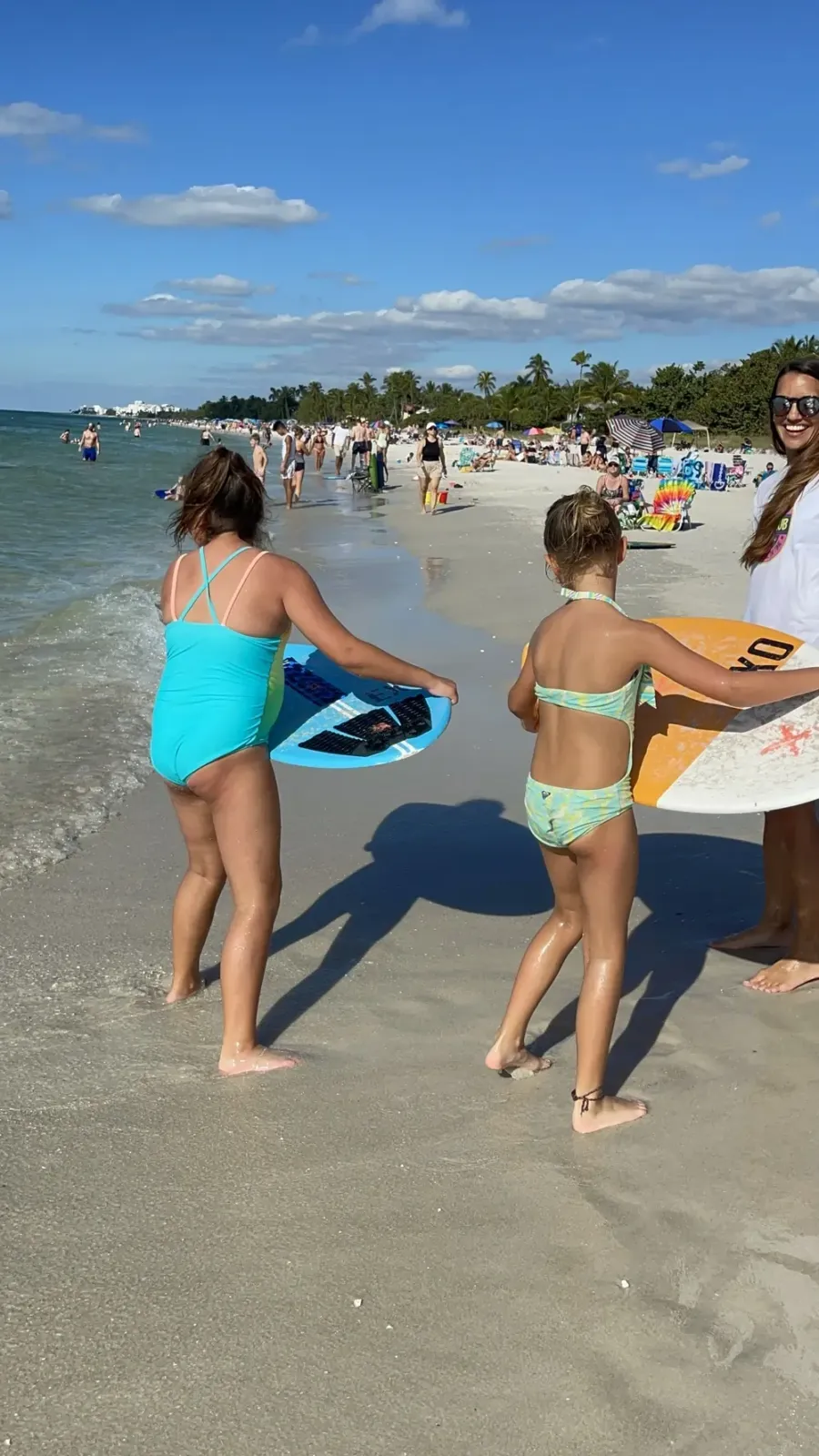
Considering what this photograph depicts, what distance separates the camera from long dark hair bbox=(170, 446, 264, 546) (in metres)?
3.27

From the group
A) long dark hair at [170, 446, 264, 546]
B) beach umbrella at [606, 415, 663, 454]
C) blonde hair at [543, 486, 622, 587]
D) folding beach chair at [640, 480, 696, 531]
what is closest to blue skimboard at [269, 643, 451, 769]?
long dark hair at [170, 446, 264, 546]

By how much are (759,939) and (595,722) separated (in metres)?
1.64

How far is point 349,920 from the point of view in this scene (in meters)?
4.54

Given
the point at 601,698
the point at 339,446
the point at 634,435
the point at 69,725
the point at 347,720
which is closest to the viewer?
the point at 601,698

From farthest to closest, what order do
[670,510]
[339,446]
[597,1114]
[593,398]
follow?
[593,398], [339,446], [670,510], [597,1114]

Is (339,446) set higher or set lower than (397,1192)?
higher

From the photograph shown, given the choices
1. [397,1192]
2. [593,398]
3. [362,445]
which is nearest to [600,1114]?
[397,1192]

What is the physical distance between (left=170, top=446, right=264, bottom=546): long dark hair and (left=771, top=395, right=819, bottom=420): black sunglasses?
1672 millimetres

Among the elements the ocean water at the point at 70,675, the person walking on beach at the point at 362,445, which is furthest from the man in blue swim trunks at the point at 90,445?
the ocean water at the point at 70,675

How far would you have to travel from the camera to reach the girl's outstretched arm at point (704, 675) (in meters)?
2.90

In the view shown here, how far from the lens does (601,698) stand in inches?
116

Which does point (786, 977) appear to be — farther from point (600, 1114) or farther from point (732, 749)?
point (600, 1114)

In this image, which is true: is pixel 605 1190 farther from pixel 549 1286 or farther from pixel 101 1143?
pixel 101 1143

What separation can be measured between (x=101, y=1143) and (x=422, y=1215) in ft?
2.83
